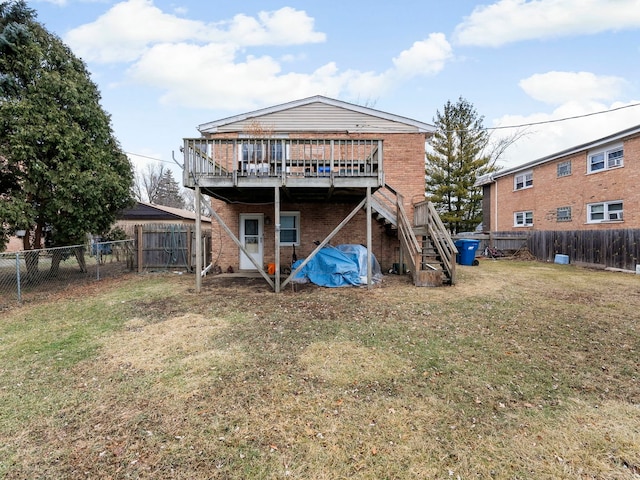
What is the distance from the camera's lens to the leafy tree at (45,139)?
764 cm

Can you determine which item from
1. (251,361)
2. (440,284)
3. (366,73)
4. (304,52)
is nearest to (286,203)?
(440,284)

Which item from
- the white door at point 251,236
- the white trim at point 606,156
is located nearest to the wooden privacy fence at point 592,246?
the white trim at point 606,156

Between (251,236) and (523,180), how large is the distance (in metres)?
17.5

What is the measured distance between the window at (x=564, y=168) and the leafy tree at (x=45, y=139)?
20077mm

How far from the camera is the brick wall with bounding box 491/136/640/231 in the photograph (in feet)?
40.7

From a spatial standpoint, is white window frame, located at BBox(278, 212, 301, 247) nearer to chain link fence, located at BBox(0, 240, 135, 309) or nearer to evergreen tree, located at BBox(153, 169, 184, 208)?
chain link fence, located at BBox(0, 240, 135, 309)

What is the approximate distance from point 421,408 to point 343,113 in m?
10.4

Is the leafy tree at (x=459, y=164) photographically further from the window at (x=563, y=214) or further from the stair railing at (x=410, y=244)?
the stair railing at (x=410, y=244)

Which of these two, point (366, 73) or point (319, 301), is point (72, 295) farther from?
point (366, 73)

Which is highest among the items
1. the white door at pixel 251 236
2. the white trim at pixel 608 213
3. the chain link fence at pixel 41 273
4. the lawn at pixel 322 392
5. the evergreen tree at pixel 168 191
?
the evergreen tree at pixel 168 191

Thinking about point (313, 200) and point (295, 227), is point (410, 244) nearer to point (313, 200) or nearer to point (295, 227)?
point (313, 200)

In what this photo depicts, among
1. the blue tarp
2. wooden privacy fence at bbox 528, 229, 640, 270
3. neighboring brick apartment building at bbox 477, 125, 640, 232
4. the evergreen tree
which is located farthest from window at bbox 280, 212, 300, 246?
the evergreen tree

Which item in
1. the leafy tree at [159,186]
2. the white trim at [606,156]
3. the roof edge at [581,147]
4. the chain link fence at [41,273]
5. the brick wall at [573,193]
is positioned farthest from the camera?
the leafy tree at [159,186]

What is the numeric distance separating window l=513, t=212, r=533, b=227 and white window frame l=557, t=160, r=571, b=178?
115 inches
